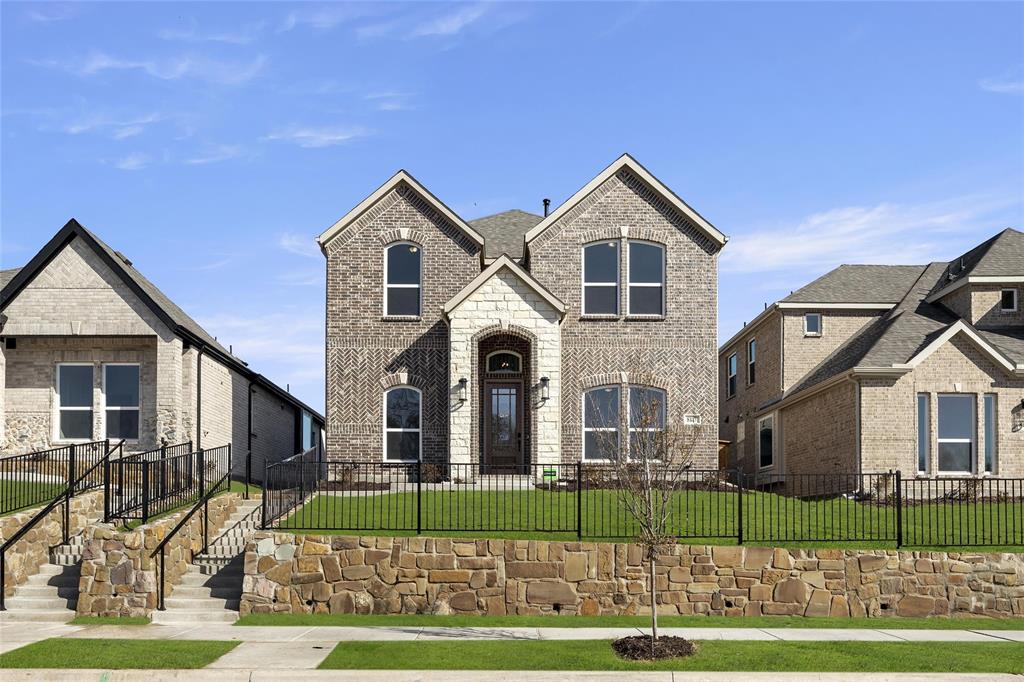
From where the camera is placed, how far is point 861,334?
97.9ft

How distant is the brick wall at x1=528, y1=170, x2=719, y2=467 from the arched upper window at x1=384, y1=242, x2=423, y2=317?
298cm

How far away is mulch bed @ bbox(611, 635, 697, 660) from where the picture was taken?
1242 cm

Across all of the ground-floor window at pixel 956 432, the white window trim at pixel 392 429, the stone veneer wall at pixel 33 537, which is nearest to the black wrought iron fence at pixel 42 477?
the stone veneer wall at pixel 33 537

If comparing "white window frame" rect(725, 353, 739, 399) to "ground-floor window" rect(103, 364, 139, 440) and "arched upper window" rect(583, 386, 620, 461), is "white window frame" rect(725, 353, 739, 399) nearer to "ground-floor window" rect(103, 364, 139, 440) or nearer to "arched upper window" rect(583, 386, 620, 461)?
"arched upper window" rect(583, 386, 620, 461)

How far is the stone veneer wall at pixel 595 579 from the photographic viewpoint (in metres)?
16.2

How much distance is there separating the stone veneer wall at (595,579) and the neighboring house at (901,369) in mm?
7925

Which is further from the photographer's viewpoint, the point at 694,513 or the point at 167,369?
the point at 167,369

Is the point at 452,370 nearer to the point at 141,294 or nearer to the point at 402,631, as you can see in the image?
the point at 141,294

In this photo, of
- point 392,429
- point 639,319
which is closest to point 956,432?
point 639,319

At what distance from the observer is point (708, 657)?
1248 cm

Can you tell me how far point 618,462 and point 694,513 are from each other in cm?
459

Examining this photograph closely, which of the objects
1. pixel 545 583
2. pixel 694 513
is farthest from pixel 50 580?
pixel 694 513

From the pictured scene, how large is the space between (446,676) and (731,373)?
28216 millimetres

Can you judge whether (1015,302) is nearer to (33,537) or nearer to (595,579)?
(595,579)
